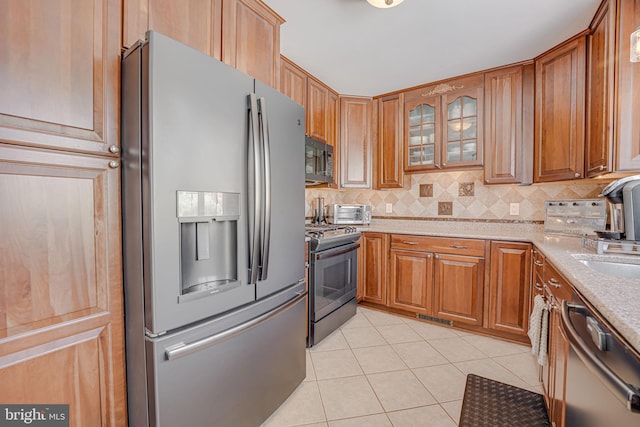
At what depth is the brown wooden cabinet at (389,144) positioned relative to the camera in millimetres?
3031

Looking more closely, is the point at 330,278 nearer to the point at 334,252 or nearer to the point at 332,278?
the point at 332,278

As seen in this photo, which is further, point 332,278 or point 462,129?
point 462,129

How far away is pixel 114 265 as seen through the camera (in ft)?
3.32

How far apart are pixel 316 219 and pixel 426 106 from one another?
167 centimetres

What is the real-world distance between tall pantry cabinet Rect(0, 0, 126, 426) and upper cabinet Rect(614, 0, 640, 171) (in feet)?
8.28

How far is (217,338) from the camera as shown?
111 cm

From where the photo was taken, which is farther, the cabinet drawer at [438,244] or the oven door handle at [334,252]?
the cabinet drawer at [438,244]

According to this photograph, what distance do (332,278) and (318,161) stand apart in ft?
3.48

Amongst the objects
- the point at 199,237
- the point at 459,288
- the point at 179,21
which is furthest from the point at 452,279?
the point at 179,21

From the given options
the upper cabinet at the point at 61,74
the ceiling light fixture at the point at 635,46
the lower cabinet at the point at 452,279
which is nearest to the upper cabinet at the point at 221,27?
the upper cabinet at the point at 61,74

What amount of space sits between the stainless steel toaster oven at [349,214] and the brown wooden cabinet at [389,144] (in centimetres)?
32

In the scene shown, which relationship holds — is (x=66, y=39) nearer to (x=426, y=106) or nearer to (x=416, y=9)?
(x=416, y=9)

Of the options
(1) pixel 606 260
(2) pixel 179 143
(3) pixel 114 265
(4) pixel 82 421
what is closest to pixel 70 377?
(4) pixel 82 421

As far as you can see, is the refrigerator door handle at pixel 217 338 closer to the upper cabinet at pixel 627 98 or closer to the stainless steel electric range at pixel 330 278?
the stainless steel electric range at pixel 330 278
